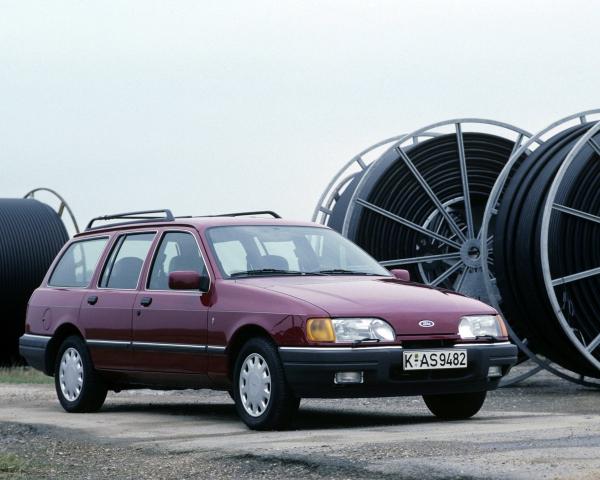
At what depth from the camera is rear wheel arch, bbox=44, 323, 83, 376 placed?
45.0 ft

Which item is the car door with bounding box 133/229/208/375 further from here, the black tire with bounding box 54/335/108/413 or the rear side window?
the rear side window

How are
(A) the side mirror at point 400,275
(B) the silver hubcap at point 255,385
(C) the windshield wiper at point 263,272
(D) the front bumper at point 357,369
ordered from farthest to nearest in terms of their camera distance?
(A) the side mirror at point 400,275
(C) the windshield wiper at point 263,272
(B) the silver hubcap at point 255,385
(D) the front bumper at point 357,369

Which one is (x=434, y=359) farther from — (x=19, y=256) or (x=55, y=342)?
(x=19, y=256)

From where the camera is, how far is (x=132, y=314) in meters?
12.6

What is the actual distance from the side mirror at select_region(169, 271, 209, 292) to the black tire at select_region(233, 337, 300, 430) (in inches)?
29.1

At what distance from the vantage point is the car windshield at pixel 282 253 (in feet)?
38.5

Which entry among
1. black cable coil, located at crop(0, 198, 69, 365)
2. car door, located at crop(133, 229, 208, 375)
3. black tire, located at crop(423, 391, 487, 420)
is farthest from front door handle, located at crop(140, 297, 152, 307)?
black cable coil, located at crop(0, 198, 69, 365)

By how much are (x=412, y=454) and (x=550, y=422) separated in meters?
2.77

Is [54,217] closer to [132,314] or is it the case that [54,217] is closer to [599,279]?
[599,279]

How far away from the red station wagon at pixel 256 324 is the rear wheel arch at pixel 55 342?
1 cm

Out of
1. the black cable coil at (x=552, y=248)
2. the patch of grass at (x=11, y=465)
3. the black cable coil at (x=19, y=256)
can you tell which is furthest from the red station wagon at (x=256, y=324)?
the black cable coil at (x=19, y=256)

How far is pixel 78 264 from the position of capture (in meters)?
14.2

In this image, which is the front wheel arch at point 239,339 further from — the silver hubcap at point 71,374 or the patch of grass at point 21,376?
the patch of grass at point 21,376

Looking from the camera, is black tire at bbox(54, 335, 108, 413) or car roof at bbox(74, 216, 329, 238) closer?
car roof at bbox(74, 216, 329, 238)
